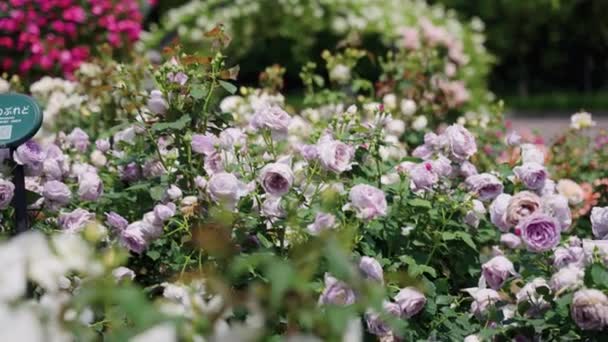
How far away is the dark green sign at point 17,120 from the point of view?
221 cm

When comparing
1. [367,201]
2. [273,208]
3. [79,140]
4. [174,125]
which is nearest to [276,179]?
[273,208]

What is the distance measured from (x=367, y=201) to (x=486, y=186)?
22.1 inches

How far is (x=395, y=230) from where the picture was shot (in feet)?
7.77

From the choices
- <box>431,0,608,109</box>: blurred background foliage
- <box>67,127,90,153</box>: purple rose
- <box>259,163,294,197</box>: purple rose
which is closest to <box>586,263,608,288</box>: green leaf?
<box>259,163,294,197</box>: purple rose

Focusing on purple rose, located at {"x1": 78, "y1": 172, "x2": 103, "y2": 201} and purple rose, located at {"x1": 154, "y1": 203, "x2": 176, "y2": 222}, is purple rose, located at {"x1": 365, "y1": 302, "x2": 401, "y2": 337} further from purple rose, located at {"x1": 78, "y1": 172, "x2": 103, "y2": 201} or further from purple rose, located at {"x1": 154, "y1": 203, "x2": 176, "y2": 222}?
purple rose, located at {"x1": 78, "y1": 172, "x2": 103, "y2": 201}

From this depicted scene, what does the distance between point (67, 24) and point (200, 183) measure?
4.07 m

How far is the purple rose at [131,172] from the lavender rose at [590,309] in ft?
4.18

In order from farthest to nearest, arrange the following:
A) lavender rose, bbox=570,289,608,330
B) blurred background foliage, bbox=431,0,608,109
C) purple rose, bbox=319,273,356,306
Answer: blurred background foliage, bbox=431,0,608,109
lavender rose, bbox=570,289,608,330
purple rose, bbox=319,273,356,306

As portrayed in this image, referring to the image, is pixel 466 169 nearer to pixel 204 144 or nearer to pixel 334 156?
pixel 334 156

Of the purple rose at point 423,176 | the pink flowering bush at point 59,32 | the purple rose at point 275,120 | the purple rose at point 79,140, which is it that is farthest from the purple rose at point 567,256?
the pink flowering bush at point 59,32

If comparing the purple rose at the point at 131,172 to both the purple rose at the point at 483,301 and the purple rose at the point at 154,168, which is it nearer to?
the purple rose at the point at 154,168

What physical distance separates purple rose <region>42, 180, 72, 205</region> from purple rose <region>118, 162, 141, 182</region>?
28 centimetres

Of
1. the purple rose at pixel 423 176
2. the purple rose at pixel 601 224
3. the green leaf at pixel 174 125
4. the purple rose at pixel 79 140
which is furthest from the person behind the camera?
the purple rose at pixel 79 140

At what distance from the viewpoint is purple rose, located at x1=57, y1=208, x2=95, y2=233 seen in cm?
236
